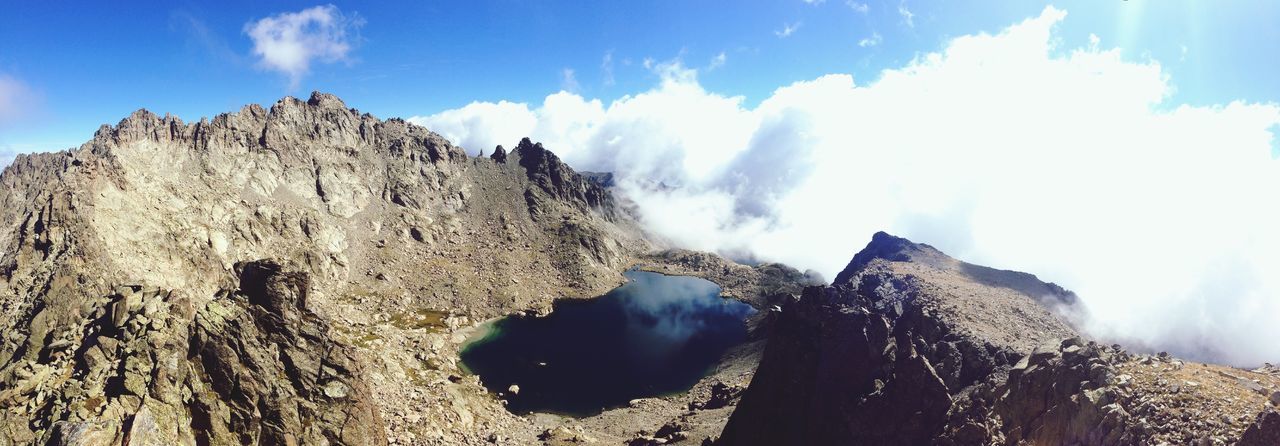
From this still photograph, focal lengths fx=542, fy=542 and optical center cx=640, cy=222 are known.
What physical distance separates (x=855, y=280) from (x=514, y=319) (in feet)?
268

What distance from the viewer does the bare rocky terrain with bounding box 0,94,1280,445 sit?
103 ft

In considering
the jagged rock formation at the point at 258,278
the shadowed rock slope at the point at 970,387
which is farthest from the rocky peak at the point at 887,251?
the jagged rock formation at the point at 258,278

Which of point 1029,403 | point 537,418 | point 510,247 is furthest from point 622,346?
point 1029,403

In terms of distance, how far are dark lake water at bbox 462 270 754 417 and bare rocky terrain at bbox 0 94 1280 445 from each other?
614 cm

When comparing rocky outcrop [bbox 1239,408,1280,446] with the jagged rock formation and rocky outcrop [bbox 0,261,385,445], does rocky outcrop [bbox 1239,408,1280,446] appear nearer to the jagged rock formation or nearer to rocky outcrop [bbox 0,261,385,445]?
rocky outcrop [bbox 0,261,385,445]

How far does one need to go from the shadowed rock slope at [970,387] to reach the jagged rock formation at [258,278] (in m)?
34.5

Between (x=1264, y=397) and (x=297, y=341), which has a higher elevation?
(x=1264, y=397)

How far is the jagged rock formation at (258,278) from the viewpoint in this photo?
3241 cm

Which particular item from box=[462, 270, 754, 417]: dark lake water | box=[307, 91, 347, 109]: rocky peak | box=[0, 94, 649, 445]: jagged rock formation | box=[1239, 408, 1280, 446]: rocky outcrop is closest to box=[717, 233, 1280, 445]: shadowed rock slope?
box=[1239, 408, 1280, 446]: rocky outcrop

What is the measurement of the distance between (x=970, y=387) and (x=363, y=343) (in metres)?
84.1

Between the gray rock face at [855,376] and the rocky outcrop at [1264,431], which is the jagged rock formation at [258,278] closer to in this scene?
the gray rock face at [855,376]

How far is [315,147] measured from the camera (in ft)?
533

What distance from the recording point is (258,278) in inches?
1620

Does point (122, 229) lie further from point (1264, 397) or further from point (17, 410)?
point (1264, 397)
